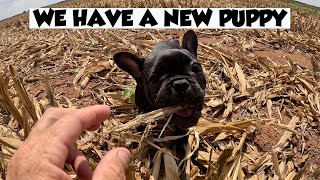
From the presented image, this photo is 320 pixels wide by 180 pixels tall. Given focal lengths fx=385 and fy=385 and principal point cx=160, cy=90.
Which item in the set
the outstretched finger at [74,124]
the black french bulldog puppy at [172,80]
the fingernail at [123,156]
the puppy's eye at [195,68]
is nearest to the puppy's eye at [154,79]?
the black french bulldog puppy at [172,80]

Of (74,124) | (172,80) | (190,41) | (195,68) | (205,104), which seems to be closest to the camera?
(74,124)

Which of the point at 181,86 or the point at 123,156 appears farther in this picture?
the point at 181,86

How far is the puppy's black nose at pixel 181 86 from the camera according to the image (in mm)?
3793

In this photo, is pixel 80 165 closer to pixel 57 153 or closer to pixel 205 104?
pixel 57 153

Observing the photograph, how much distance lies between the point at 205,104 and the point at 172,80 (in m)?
1.46

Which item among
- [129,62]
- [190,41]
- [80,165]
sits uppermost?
[190,41]

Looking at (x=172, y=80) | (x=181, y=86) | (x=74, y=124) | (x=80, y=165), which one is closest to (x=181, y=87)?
(x=181, y=86)

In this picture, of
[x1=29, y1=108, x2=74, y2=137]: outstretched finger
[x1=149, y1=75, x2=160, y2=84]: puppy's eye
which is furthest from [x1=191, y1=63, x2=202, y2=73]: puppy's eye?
[x1=29, y1=108, x2=74, y2=137]: outstretched finger

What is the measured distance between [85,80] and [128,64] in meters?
1.51

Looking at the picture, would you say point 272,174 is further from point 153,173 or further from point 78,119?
point 78,119

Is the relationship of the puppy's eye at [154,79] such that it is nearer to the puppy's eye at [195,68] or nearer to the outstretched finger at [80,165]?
the puppy's eye at [195,68]

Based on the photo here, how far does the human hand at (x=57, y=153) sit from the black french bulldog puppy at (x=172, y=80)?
6.06ft

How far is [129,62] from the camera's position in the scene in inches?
183

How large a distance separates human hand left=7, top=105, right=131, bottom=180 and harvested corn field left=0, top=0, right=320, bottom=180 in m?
0.78
